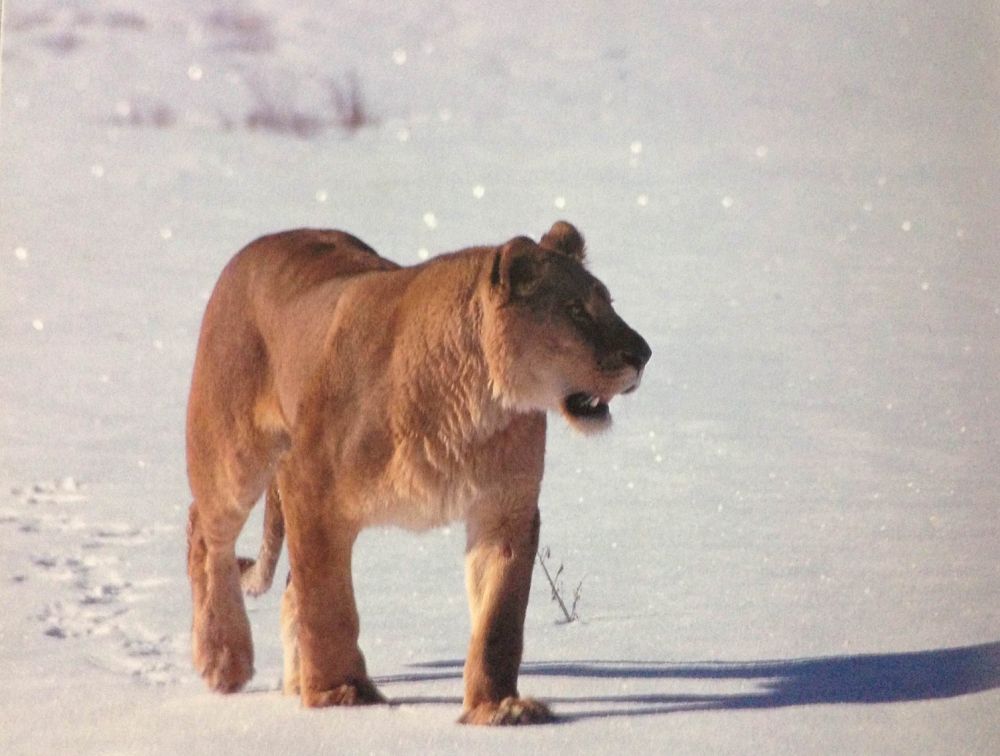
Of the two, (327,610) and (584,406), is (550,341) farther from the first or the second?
(327,610)

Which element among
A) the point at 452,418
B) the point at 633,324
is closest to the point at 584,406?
the point at 452,418

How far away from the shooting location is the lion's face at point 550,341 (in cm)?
373

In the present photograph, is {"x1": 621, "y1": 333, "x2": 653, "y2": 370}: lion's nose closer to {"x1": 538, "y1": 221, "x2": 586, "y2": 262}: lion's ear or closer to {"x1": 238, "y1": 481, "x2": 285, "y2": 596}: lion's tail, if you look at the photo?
{"x1": 538, "y1": 221, "x2": 586, "y2": 262}: lion's ear

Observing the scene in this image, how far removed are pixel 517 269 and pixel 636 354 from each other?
0.31 m

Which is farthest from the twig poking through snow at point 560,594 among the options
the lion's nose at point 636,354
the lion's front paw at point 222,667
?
the lion's nose at point 636,354

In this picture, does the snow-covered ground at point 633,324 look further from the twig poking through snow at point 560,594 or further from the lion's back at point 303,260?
the lion's back at point 303,260

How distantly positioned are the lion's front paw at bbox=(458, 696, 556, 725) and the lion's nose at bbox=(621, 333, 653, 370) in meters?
0.75

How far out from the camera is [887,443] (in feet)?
20.6

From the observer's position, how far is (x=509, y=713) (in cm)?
378

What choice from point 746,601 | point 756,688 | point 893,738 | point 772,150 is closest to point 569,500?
point 746,601

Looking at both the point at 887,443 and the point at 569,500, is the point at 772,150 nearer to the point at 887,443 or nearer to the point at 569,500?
the point at 887,443

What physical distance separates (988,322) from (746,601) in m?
2.29

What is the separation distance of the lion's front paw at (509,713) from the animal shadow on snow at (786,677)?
0.10 metres

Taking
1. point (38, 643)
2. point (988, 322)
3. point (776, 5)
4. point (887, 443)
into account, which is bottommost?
point (38, 643)
